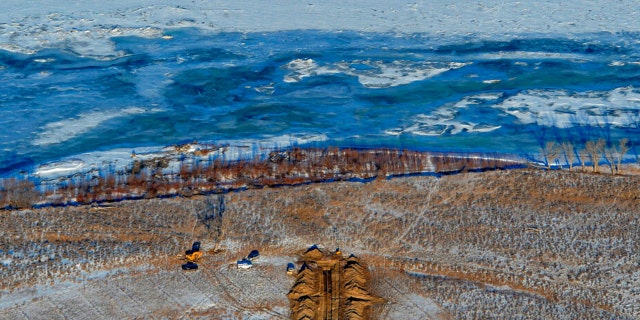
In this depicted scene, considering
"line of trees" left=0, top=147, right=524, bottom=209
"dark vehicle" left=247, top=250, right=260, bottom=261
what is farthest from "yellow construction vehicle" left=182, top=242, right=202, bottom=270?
"line of trees" left=0, top=147, right=524, bottom=209

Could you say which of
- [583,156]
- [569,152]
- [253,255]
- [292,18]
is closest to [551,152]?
[569,152]

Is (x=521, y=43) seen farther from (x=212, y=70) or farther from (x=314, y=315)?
(x=314, y=315)

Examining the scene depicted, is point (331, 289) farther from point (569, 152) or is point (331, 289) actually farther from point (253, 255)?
point (569, 152)

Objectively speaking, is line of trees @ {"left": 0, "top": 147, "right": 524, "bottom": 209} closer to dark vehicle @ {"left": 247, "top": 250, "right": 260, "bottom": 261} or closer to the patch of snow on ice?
dark vehicle @ {"left": 247, "top": 250, "right": 260, "bottom": 261}

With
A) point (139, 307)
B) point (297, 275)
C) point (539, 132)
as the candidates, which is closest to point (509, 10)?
point (539, 132)

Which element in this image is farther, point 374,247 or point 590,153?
point 590,153
